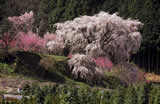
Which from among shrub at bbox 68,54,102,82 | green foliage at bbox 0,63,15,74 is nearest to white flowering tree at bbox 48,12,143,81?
shrub at bbox 68,54,102,82

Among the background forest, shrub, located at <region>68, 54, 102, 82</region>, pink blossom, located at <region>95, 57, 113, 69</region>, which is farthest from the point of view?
pink blossom, located at <region>95, 57, 113, 69</region>

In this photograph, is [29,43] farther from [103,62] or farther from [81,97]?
[81,97]

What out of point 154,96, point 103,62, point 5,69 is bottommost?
point 154,96

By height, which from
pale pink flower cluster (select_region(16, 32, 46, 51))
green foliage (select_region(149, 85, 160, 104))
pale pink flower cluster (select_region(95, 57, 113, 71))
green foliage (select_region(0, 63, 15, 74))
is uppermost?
pale pink flower cluster (select_region(16, 32, 46, 51))

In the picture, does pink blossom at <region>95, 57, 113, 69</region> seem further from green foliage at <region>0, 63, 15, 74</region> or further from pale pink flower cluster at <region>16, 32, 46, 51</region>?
green foliage at <region>0, 63, 15, 74</region>

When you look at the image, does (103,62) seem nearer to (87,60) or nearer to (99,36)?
(99,36)

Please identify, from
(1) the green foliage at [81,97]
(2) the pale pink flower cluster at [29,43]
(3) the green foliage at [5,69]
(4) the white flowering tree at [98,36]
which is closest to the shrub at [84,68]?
(4) the white flowering tree at [98,36]

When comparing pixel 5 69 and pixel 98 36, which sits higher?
pixel 98 36

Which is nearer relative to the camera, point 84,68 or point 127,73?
point 84,68

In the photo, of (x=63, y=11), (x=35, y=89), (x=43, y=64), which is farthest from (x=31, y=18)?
(x=35, y=89)

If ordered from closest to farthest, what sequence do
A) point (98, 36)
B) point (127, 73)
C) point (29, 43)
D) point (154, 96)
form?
point (154, 96), point (98, 36), point (127, 73), point (29, 43)

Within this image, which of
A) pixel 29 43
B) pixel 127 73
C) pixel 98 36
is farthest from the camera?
pixel 29 43

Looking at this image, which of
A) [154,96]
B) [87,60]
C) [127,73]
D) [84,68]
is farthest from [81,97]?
[127,73]

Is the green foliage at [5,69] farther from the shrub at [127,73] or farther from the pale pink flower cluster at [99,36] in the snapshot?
the shrub at [127,73]
